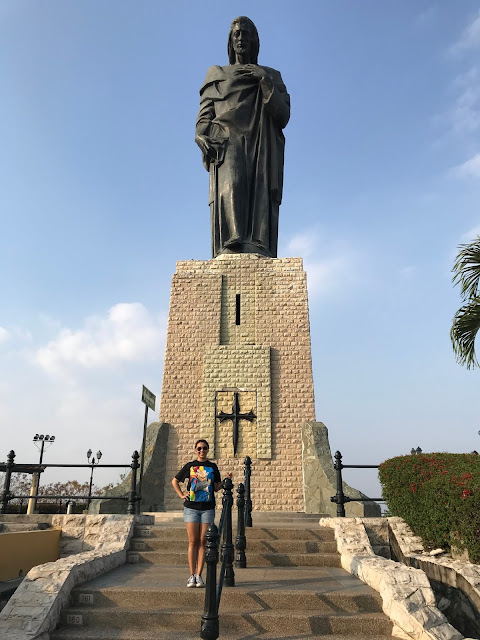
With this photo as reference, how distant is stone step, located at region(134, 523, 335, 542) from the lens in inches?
279

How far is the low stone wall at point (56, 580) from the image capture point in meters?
Result: 4.04

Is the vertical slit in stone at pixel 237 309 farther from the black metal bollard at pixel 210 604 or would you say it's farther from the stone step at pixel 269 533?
the black metal bollard at pixel 210 604

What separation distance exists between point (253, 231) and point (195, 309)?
311cm

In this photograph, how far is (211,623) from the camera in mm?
3549

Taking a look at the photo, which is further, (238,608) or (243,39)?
(243,39)

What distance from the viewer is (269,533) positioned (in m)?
7.15

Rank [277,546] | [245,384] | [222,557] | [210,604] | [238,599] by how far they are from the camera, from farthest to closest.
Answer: [245,384] → [277,546] → [222,557] → [238,599] → [210,604]

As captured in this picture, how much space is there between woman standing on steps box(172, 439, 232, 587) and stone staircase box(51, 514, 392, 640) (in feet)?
1.02

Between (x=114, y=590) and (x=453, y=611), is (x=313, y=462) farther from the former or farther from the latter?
(x=114, y=590)

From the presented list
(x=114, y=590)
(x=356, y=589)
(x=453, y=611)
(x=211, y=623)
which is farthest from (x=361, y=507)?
(x=211, y=623)

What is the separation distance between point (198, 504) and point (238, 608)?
0.98 meters

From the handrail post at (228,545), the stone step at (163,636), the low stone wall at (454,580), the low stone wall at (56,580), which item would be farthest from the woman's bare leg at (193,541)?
the low stone wall at (454,580)

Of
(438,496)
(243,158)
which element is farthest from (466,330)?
(243,158)

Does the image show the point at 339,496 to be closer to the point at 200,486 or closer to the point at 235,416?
the point at 200,486
